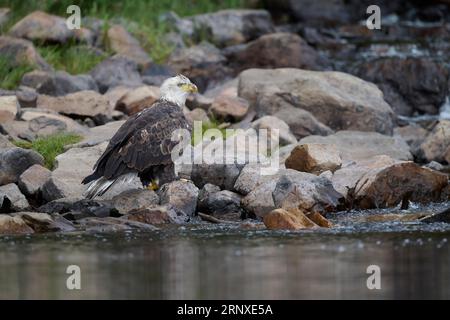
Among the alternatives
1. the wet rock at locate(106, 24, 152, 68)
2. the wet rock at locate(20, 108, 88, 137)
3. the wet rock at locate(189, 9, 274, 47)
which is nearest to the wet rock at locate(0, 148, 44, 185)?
the wet rock at locate(20, 108, 88, 137)

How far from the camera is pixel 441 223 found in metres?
10.7

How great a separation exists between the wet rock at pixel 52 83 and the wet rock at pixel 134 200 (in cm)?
480

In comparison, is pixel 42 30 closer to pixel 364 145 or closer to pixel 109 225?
pixel 364 145

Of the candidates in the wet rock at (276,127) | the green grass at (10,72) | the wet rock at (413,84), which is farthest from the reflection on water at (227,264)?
the wet rock at (413,84)

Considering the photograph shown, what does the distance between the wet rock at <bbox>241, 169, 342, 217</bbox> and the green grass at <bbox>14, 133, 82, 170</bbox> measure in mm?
2780

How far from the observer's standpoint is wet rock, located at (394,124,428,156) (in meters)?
16.1

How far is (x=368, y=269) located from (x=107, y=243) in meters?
2.59

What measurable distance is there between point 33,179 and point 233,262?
4.21 metres

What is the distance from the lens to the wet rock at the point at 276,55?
788 inches

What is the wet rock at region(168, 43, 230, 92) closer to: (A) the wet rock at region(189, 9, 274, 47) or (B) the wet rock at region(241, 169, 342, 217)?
(A) the wet rock at region(189, 9, 274, 47)

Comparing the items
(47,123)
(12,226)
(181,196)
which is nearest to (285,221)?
(181,196)

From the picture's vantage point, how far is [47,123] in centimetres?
1460

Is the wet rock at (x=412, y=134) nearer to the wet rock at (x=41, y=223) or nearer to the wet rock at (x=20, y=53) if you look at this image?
the wet rock at (x=20, y=53)
